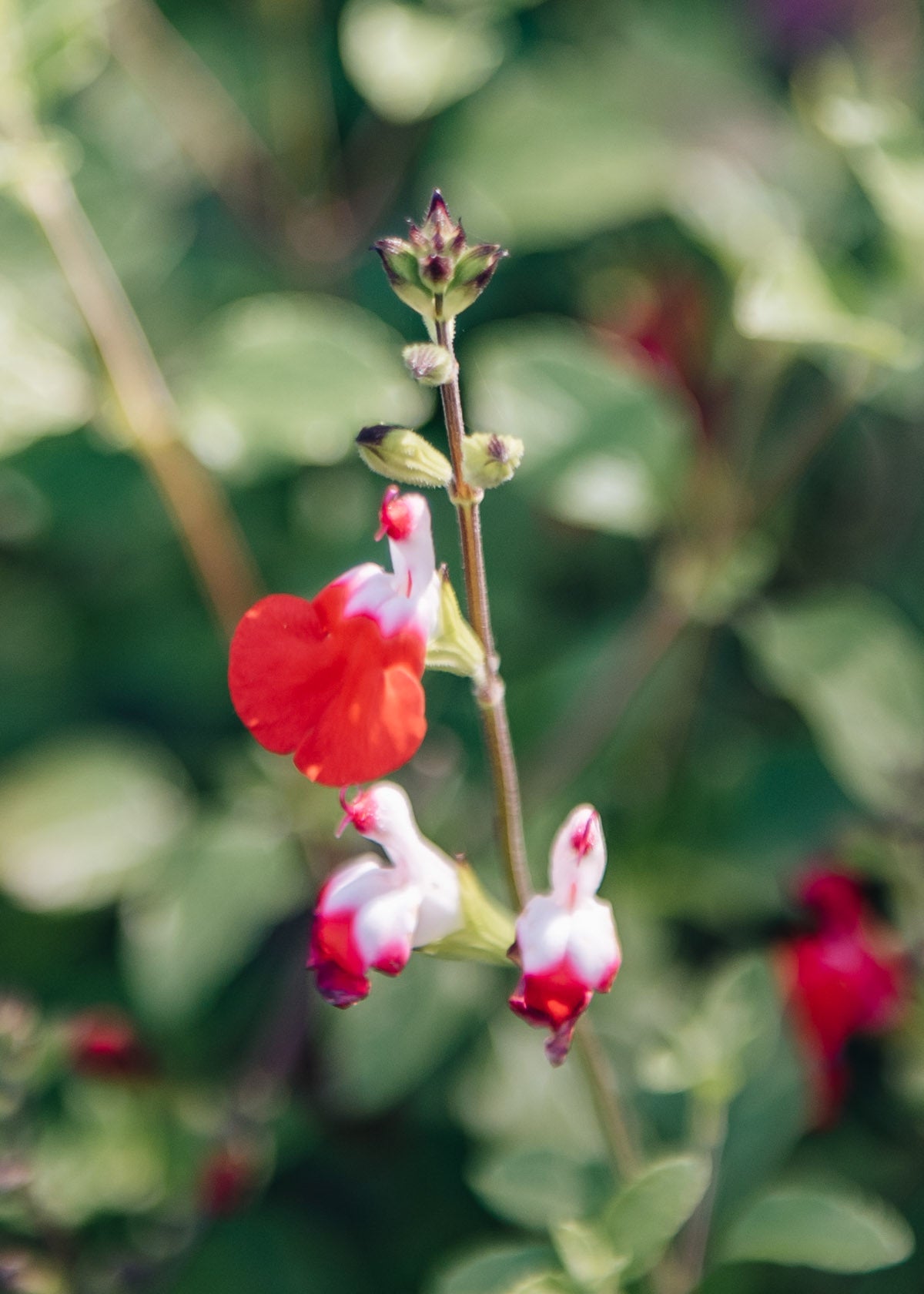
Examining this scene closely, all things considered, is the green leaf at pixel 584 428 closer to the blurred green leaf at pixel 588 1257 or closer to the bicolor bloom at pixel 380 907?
the bicolor bloom at pixel 380 907

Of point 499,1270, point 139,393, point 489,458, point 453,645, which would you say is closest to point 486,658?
point 453,645

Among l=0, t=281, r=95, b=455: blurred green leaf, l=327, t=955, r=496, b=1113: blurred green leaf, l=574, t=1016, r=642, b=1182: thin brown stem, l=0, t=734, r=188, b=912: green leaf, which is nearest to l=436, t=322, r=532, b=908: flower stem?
l=574, t=1016, r=642, b=1182: thin brown stem

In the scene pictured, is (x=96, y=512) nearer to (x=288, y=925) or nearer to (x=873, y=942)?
(x=288, y=925)

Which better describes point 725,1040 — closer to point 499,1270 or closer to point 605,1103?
point 605,1103

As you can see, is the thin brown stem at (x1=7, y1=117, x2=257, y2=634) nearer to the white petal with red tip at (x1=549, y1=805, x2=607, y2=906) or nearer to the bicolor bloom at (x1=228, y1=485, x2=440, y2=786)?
the bicolor bloom at (x1=228, y1=485, x2=440, y2=786)

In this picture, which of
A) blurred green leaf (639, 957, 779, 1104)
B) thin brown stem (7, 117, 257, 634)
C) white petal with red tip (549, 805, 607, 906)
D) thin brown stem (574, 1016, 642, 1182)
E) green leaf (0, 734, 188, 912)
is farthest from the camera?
green leaf (0, 734, 188, 912)
